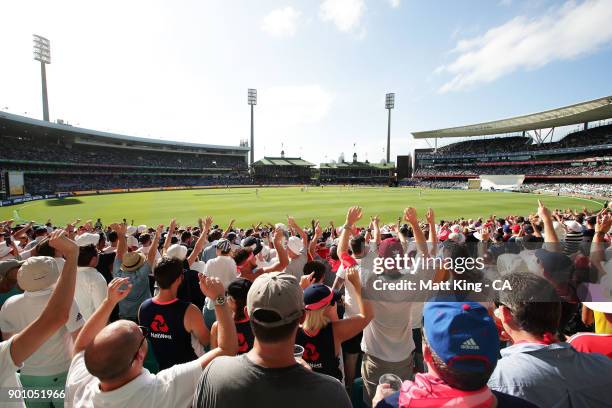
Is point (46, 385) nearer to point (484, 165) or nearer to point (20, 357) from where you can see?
point (20, 357)

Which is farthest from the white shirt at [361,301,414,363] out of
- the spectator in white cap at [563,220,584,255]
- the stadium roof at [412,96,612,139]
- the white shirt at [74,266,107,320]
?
the stadium roof at [412,96,612,139]

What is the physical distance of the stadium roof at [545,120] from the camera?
5200 cm

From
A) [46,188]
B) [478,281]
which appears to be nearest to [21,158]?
[46,188]

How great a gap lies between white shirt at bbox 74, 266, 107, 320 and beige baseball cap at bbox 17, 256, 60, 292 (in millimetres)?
959

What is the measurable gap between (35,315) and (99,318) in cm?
135

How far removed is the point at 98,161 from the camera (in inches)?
2653

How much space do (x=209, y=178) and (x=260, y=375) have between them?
8915 cm

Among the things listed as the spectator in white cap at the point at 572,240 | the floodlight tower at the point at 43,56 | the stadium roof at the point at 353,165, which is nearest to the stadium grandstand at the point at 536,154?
the stadium roof at the point at 353,165

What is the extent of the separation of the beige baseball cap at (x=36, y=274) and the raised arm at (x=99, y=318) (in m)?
1.10

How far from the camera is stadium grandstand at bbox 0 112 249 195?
52406mm

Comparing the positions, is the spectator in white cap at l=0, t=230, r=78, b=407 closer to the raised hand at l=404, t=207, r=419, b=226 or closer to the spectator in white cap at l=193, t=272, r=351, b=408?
the spectator in white cap at l=193, t=272, r=351, b=408

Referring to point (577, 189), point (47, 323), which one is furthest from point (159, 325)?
point (577, 189)

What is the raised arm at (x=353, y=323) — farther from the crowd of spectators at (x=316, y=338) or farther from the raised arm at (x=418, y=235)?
the raised arm at (x=418, y=235)

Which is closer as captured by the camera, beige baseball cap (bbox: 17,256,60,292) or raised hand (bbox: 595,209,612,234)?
beige baseball cap (bbox: 17,256,60,292)
